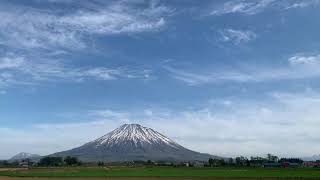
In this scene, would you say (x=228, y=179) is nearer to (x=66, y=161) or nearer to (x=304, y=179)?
(x=304, y=179)

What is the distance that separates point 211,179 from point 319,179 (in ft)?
47.0

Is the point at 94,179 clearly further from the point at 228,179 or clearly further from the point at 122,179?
the point at 228,179

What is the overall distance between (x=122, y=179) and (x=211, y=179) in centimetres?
1288

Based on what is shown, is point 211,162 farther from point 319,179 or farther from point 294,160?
point 319,179

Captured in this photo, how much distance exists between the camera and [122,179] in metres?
69.1

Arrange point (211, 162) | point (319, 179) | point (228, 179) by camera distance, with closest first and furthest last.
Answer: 1. point (319, 179)
2. point (228, 179)
3. point (211, 162)

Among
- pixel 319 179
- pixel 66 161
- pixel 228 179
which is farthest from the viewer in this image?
pixel 66 161

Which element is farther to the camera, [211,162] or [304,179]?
[211,162]

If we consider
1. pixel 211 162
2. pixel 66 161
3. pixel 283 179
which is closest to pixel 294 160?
pixel 211 162

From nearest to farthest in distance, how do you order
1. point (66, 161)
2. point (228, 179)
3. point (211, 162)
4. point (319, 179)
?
point (319, 179)
point (228, 179)
point (211, 162)
point (66, 161)

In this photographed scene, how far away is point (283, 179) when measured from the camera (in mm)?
65500

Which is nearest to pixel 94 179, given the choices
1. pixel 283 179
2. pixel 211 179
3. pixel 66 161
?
pixel 211 179

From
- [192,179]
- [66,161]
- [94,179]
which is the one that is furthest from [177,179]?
[66,161]

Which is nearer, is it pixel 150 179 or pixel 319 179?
pixel 319 179
